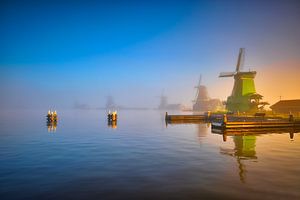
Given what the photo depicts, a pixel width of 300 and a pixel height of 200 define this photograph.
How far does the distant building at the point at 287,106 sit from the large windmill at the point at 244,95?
9223 millimetres

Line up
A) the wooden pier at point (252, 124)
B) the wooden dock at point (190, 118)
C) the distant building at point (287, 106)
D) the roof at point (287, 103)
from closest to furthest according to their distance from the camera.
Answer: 1. the wooden pier at point (252, 124)
2. the wooden dock at point (190, 118)
3. the distant building at point (287, 106)
4. the roof at point (287, 103)

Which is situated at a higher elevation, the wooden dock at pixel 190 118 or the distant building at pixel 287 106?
the distant building at pixel 287 106

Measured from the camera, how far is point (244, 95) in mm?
69938

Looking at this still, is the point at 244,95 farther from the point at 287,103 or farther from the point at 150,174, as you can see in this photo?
the point at 150,174

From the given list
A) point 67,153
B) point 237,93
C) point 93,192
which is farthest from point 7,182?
point 237,93

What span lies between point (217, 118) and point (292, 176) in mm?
50929

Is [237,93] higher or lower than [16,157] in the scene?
higher

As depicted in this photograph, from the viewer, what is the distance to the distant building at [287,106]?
225ft

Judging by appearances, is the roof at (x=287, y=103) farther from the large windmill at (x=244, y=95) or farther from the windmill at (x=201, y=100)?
the windmill at (x=201, y=100)

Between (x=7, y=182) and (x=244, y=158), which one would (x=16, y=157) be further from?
(x=244, y=158)

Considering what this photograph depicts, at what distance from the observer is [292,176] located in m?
13.3

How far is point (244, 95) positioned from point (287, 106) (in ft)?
44.0

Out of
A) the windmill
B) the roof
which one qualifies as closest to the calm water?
the roof

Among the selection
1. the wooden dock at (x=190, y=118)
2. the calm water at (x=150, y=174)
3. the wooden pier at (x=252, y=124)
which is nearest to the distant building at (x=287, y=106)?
the wooden dock at (x=190, y=118)
